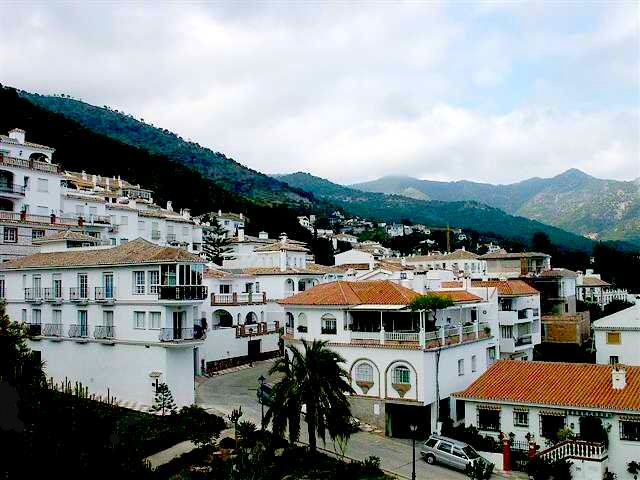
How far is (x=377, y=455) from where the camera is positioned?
2991 cm

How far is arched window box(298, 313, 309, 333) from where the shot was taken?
37812mm

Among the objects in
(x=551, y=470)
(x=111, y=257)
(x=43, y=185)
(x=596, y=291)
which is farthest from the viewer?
(x=596, y=291)

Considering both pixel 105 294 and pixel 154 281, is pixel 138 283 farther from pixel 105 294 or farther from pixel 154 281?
pixel 105 294

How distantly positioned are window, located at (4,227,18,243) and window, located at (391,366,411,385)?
3230 cm

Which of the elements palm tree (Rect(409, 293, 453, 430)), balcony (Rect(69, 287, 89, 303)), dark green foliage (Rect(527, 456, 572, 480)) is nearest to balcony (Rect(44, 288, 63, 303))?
balcony (Rect(69, 287, 89, 303))

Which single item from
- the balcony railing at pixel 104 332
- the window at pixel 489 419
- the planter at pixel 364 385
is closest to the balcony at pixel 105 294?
the balcony railing at pixel 104 332

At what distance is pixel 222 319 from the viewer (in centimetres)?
5078

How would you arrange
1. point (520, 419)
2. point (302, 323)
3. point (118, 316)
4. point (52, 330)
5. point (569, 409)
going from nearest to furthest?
point (569, 409)
point (520, 419)
point (118, 316)
point (302, 323)
point (52, 330)

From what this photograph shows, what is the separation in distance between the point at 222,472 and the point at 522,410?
572 inches

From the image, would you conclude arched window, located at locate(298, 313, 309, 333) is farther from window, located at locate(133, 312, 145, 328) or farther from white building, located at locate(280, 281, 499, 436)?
window, located at locate(133, 312, 145, 328)

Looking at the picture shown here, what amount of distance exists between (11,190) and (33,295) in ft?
58.5

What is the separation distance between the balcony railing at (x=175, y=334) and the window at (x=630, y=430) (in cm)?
2069

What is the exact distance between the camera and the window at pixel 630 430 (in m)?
28.4

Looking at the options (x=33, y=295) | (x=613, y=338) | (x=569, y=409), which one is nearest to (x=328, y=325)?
(x=569, y=409)
